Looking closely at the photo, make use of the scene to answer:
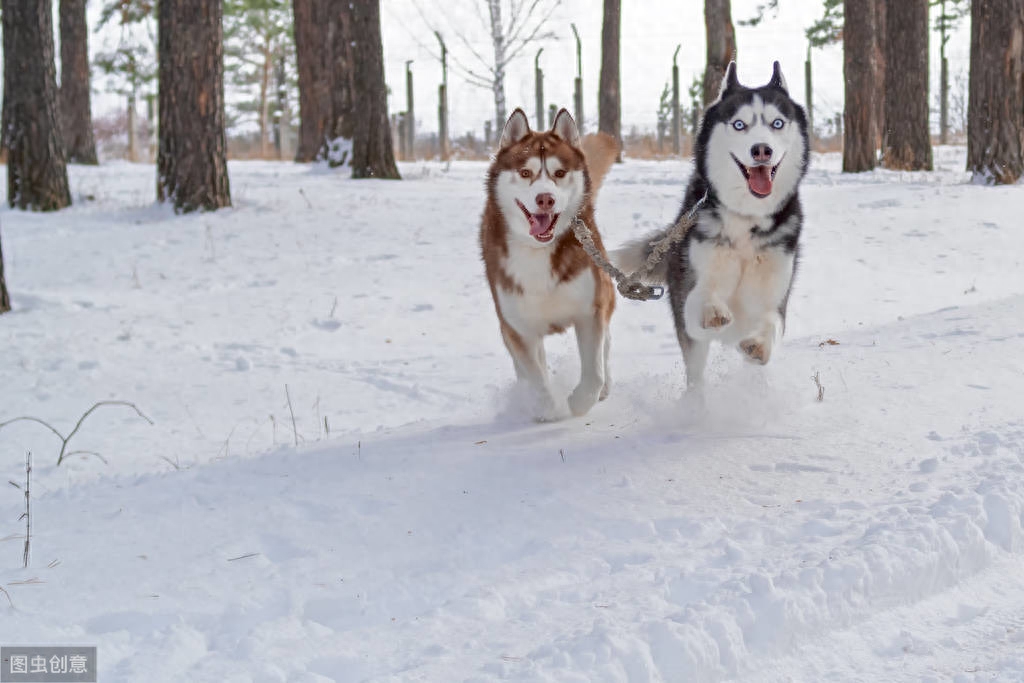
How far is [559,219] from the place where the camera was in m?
4.10

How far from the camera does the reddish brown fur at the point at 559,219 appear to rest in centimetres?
407

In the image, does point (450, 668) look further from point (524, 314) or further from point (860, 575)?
point (524, 314)

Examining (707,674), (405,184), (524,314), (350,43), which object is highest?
(350,43)

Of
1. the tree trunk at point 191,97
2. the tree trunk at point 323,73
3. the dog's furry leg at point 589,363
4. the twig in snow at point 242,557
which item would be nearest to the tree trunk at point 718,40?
the tree trunk at point 323,73

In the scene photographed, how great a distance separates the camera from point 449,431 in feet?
14.1

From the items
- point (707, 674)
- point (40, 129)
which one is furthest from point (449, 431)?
point (40, 129)

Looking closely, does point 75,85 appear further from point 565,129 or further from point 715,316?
point 715,316

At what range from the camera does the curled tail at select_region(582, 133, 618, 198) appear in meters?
4.47

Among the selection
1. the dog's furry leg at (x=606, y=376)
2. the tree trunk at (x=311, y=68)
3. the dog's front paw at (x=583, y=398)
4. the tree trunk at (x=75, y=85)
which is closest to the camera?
the dog's front paw at (x=583, y=398)

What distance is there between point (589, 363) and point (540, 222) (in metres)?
0.69

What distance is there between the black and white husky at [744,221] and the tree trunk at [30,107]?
28.9ft

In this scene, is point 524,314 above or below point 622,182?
below

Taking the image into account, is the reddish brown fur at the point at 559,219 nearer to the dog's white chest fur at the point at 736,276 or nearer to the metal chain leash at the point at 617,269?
the metal chain leash at the point at 617,269

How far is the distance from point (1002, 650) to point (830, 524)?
2.22ft
